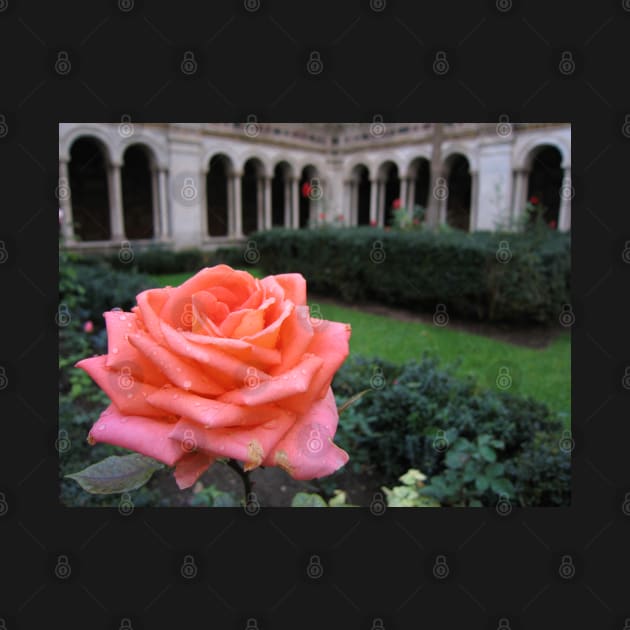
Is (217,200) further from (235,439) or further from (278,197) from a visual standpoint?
(235,439)

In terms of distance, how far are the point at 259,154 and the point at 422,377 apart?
15.1 metres

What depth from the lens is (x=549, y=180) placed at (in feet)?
56.1

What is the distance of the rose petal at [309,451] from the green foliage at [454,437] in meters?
1.81

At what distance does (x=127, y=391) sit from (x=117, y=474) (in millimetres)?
130

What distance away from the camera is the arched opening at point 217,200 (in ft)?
60.5

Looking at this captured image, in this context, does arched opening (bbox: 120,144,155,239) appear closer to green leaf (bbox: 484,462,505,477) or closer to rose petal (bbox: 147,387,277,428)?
green leaf (bbox: 484,462,505,477)

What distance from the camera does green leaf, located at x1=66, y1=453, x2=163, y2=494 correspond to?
2.24 ft

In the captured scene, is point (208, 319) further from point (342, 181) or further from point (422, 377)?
point (342, 181)

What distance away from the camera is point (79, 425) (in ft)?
11.5

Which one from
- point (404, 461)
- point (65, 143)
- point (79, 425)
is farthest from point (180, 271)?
point (404, 461)

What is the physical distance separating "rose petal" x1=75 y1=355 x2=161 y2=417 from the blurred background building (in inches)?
463

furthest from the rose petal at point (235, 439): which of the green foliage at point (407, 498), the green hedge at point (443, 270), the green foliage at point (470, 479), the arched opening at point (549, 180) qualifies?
the arched opening at point (549, 180)

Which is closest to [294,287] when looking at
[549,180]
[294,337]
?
[294,337]

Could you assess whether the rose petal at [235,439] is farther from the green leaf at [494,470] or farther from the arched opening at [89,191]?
the arched opening at [89,191]
